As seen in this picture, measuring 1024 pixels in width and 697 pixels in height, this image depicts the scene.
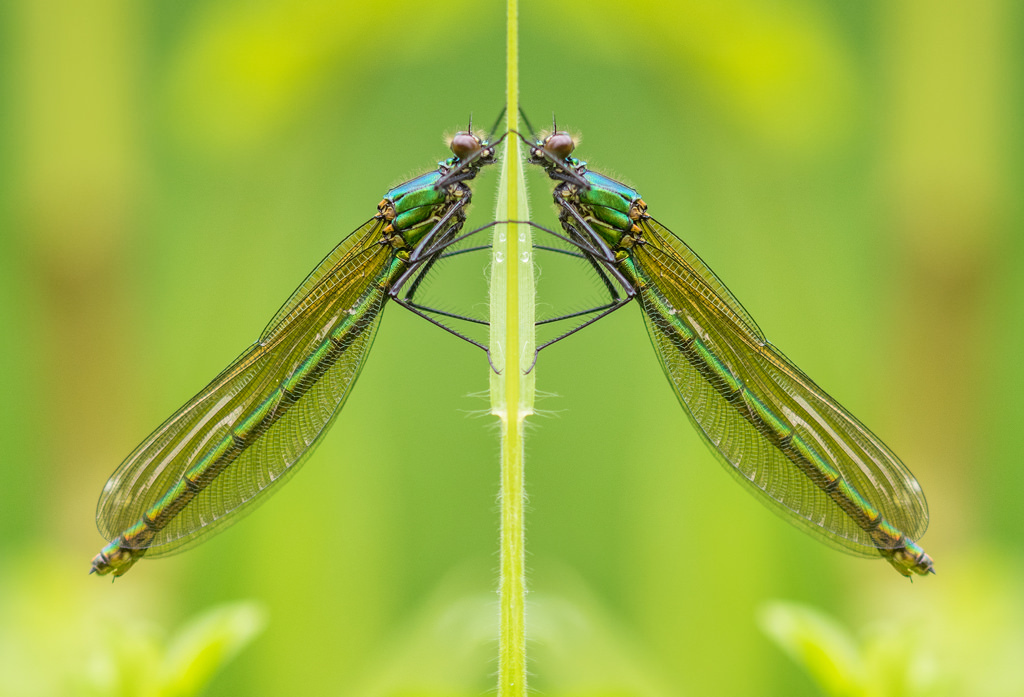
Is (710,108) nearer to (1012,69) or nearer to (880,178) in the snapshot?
(880,178)

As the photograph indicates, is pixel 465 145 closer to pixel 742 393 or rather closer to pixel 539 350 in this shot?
pixel 539 350

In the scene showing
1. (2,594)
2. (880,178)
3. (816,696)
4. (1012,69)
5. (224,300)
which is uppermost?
(1012,69)

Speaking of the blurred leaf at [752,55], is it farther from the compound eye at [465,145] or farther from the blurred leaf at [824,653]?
the blurred leaf at [824,653]

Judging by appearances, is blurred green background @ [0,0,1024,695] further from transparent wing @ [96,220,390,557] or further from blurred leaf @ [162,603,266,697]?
blurred leaf @ [162,603,266,697]

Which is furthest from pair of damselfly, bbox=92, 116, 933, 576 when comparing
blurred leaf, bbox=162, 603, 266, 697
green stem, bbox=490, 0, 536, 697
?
green stem, bbox=490, 0, 536, 697

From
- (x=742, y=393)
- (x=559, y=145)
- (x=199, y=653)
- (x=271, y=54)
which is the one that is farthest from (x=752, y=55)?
(x=199, y=653)

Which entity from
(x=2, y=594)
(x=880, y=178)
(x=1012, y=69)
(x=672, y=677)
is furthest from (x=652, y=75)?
(x=2, y=594)
